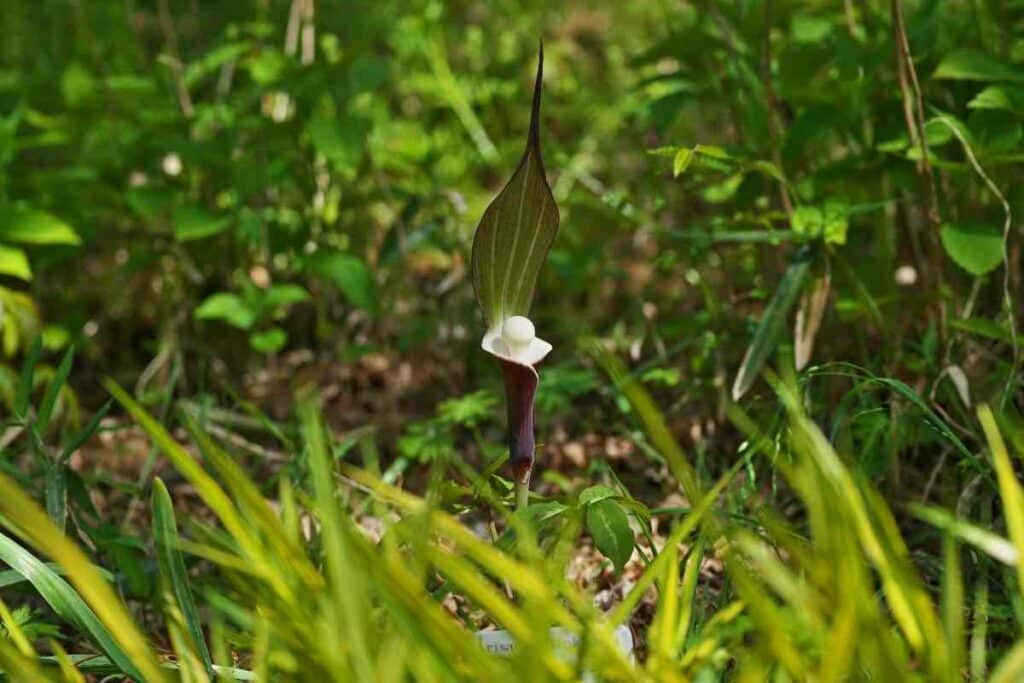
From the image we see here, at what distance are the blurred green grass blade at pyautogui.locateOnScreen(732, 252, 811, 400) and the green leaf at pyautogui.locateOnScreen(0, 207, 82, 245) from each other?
3.58ft

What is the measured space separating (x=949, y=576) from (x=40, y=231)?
1587 mm

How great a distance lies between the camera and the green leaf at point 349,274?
6.97ft

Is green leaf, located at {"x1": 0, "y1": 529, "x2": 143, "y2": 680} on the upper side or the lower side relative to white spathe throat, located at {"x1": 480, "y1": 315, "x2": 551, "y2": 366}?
lower

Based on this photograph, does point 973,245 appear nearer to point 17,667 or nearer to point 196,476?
point 196,476

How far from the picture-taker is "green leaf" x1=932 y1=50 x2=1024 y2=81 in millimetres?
1629

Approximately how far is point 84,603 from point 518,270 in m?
0.56

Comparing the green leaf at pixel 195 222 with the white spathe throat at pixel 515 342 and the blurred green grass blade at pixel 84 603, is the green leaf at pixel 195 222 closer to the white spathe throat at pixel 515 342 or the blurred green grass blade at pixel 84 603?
the blurred green grass blade at pixel 84 603

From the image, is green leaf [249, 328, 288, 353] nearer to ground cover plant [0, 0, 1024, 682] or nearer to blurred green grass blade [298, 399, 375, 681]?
ground cover plant [0, 0, 1024, 682]

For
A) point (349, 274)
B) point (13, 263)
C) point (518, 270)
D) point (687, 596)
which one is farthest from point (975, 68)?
point (13, 263)

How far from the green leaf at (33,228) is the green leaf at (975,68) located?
1.35 meters

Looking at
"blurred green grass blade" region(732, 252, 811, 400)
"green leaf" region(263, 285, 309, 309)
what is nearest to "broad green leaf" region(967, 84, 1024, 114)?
"blurred green grass blade" region(732, 252, 811, 400)

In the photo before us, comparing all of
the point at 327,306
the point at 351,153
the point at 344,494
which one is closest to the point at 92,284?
the point at 327,306

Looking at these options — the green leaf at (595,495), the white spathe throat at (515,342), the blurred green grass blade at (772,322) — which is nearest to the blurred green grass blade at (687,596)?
the green leaf at (595,495)

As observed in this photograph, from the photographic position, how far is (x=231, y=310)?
2.17m
